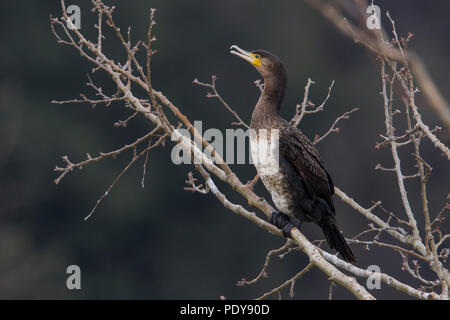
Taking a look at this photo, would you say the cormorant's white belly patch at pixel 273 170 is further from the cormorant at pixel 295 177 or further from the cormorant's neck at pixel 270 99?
the cormorant's neck at pixel 270 99

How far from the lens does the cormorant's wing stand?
5.12 metres

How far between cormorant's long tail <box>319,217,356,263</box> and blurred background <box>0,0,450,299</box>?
1954 cm

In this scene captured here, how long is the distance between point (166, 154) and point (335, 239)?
22568 mm

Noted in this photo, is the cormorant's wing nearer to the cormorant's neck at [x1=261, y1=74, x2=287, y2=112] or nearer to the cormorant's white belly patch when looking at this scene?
the cormorant's white belly patch

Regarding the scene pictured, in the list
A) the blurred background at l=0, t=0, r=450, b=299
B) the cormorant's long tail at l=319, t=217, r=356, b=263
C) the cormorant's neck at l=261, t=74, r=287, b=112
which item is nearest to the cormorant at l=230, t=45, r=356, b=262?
the cormorant's long tail at l=319, t=217, r=356, b=263

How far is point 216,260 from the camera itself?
2786 centimetres

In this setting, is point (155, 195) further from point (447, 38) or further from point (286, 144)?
point (286, 144)

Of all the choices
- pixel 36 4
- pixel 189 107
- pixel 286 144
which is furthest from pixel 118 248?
pixel 286 144

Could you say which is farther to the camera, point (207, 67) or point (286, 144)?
point (207, 67)

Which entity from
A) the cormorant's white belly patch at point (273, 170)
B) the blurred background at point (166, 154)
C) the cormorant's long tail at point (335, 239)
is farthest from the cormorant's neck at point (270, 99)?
the blurred background at point (166, 154)

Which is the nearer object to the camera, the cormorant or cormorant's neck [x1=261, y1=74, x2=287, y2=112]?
the cormorant

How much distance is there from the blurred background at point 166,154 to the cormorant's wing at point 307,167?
19530 mm

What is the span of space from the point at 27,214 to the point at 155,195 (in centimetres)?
443

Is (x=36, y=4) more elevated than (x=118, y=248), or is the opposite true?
(x=36, y=4)
